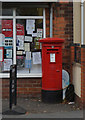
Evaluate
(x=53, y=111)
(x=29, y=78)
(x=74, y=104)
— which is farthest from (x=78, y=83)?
(x=29, y=78)

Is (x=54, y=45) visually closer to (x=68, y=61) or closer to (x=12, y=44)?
(x=68, y=61)

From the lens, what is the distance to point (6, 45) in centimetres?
912

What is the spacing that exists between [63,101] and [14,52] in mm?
2380

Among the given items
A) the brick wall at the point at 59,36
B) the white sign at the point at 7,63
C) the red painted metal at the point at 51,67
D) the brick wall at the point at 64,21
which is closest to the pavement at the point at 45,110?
the brick wall at the point at 59,36

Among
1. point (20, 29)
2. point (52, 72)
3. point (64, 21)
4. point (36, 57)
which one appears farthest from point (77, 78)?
point (20, 29)

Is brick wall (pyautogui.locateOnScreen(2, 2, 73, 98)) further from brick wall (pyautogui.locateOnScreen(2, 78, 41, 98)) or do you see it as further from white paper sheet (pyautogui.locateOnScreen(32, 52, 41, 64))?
white paper sheet (pyautogui.locateOnScreen(32, 52, 41, 64))

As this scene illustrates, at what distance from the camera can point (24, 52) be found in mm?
9188

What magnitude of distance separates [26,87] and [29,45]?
4.72ft

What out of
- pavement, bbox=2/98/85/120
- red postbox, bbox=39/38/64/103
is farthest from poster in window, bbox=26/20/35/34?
pavement, bbox=2/98/85/120

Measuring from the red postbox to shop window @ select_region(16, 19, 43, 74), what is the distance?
1.29m

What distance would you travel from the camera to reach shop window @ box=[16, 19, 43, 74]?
9148mm

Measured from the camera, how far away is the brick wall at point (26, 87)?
888 cm

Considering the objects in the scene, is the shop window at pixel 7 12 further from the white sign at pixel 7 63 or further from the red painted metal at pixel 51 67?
the red painted metal at pixel 51 67

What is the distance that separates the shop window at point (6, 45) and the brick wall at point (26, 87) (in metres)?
0.61
